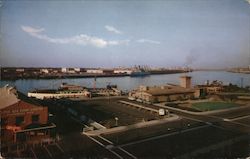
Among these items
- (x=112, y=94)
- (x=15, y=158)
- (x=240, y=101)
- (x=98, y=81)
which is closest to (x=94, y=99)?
(x=112, y=94)

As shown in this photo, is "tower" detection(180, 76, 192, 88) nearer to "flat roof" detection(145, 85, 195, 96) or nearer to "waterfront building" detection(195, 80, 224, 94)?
"flat roof" detection(145, 85, 195, 96)

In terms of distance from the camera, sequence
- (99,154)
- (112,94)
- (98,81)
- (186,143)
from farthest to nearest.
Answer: (98,81) < (112,94) < (186,143) < (99,154)

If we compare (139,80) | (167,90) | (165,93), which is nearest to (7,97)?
(165,93)

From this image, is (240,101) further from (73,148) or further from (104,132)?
(73,148)

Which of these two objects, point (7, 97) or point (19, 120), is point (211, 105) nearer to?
point (19, 120)

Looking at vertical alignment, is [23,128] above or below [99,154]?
above

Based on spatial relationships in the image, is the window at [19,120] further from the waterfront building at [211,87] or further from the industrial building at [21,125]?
the waterfront building at [211,87]

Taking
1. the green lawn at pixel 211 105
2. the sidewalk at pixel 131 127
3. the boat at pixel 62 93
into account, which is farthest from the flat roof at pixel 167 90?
the boat at pixel 62 93
